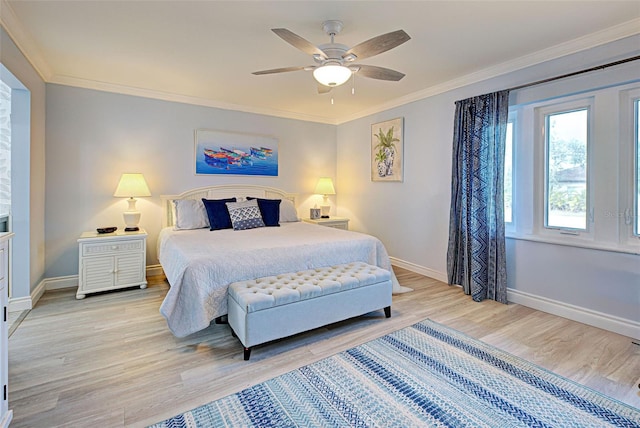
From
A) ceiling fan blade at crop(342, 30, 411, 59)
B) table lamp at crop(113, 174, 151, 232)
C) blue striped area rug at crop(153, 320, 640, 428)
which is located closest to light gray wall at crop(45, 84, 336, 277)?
table lamp at crop(113, 174, 151, 232)

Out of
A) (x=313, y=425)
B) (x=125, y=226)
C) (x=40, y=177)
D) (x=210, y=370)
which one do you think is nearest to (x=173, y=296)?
(x=210, y=370)

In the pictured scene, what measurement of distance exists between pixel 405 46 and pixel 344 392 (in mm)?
2833

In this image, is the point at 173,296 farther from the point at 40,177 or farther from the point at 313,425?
the point at 40,177

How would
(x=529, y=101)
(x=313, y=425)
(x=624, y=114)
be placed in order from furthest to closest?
(x=529, y=101), (x=624, y=114), (x=313, y=425)

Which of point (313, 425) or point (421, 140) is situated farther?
point (421, 140)

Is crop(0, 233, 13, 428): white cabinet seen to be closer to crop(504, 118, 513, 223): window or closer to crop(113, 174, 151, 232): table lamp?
crop(113, 174, 151, 232): table lamp

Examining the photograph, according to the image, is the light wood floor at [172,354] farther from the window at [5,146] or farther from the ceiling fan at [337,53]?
the ceiling fan at [337,53]

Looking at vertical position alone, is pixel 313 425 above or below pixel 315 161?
below

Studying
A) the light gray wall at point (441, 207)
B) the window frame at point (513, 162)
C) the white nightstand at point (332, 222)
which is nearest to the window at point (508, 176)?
the window frame at point (513, 162)

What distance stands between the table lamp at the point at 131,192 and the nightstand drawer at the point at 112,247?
11.1 inches

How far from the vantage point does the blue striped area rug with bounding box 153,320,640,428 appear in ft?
5.42

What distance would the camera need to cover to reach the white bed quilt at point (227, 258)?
2379 millimetres

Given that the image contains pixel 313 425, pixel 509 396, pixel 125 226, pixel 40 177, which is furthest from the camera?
pixel 125 226

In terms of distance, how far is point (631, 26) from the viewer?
2424 millimetres
